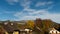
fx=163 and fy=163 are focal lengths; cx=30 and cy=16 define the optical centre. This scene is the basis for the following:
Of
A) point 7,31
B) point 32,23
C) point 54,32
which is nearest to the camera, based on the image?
point 7,31

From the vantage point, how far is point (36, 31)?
70750 mm

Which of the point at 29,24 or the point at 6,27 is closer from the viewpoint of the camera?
the point at 6,27

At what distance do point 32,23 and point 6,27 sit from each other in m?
42.6

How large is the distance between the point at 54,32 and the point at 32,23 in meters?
32.8

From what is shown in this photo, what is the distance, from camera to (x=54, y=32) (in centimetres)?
7638

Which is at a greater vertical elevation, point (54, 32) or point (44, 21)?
point (44, 21)

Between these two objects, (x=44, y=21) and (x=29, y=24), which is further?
(x=29, y=24)

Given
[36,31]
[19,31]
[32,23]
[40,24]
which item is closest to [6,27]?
[19,31]

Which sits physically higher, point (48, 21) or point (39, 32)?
point (48, 21)

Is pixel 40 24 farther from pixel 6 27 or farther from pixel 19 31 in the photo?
pixel 6 27

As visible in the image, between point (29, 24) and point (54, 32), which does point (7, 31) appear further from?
point (29, 24)

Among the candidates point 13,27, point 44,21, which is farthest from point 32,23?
point 13,27

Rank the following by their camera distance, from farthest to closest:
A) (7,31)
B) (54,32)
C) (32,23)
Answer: (32,23)
(54,32)
(7,31)

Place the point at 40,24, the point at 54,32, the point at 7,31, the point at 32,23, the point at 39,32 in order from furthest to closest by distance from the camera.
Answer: the point at 32,23, the point at 40,24, the point at 54,32, the point at 39,32, the point at 7,31
